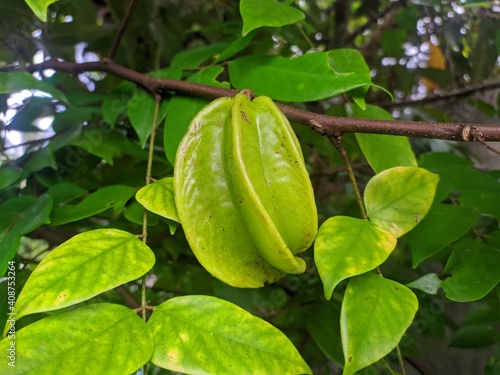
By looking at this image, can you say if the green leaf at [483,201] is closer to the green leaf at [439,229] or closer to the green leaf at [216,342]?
the green leaf at [439,229]

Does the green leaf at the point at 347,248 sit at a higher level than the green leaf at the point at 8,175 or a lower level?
higher

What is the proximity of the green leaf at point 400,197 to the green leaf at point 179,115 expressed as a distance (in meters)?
0.29

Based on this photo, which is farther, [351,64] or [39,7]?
[351,64]

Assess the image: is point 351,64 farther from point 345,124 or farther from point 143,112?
point 143,112

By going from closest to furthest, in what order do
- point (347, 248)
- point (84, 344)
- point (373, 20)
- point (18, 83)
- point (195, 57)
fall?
point (84, 344) → point (347, 248) → point (18, 83) → point (195, 57) → point (373, 20)

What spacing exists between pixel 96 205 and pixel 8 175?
0.24m

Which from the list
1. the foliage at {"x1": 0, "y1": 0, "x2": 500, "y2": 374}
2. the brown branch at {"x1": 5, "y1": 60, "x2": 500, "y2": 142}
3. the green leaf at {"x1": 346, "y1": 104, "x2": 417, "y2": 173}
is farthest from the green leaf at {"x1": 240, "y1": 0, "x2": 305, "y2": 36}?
the green leaf at {"x1": 346, "y1": 104, "x2": 417, "y2": 173}

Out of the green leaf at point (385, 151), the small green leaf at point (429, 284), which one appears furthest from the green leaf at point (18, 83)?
the small green leaf at point (429, 284)

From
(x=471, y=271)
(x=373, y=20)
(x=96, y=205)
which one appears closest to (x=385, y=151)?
(x=471, y=271)

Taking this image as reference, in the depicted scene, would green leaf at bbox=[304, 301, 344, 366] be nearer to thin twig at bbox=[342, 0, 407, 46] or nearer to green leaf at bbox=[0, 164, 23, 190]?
green leaf at bbox=[0, 164, 23, 190]

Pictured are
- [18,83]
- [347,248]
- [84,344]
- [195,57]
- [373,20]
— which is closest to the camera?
[84,344]

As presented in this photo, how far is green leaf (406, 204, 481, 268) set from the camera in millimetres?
636

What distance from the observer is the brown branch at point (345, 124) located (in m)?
0.55

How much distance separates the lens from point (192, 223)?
57 centimetres
